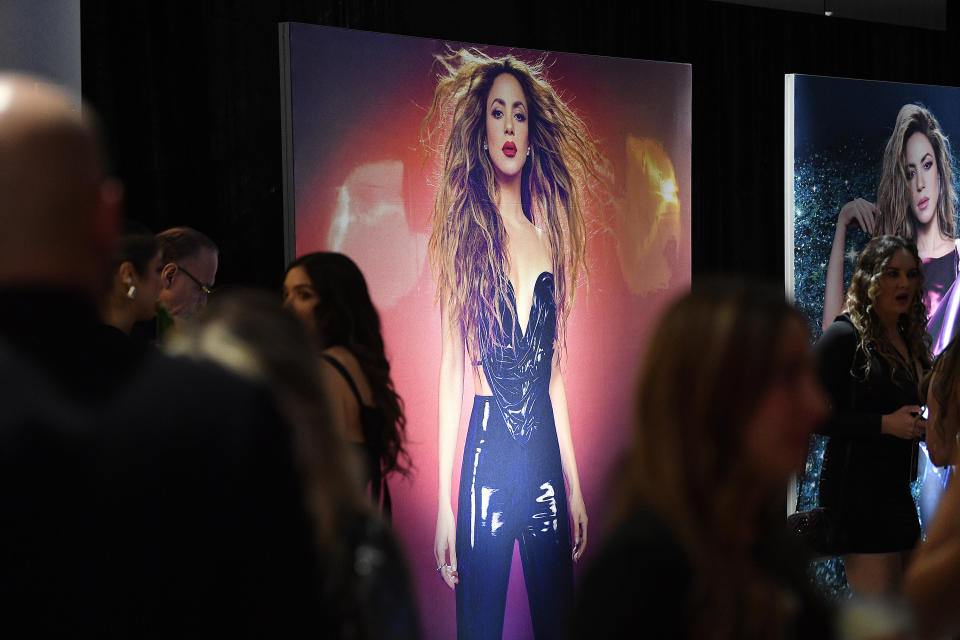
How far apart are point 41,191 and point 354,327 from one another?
1.89 metres

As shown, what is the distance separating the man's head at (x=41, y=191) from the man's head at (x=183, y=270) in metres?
2.64

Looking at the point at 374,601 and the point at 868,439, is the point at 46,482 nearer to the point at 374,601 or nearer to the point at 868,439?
the point at 374,601

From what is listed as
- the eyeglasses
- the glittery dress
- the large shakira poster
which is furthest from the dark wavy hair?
the glittery dress

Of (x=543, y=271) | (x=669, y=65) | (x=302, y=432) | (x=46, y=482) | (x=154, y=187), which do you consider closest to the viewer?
(x=46, y=482)

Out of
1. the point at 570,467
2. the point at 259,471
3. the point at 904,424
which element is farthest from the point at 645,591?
the point at 570,467

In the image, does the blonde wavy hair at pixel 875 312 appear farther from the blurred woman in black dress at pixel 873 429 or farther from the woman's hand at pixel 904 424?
the woman's hand at pixel 904 424

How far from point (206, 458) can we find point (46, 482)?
0.12m

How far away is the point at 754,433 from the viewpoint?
135cm

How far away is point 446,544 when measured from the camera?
4.44 m

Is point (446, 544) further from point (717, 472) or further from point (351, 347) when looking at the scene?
point (717, 472)

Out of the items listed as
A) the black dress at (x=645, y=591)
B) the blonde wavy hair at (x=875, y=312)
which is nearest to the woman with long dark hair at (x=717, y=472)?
the black dress at (x=645, y=591)

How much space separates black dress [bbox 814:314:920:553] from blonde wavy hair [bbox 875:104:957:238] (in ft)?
5.07

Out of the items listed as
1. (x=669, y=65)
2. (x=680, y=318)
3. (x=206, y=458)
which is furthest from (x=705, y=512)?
(x=669, y=65)

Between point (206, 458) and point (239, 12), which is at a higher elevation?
point (239, 12)
